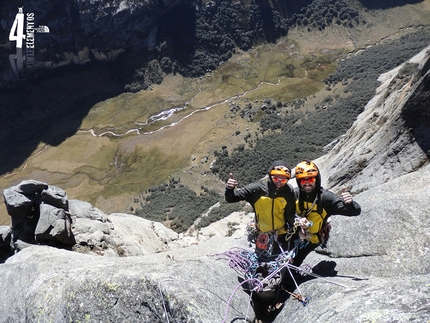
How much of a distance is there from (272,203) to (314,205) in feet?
3.15

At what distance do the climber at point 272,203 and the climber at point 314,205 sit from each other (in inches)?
10.1

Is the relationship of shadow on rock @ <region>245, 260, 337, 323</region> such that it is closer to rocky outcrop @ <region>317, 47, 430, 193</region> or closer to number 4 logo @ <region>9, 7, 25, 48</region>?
rocky outcrop @ <region>317, 47, 430, 193</region>

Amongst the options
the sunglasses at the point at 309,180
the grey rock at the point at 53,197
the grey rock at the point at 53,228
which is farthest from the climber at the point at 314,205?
the grey rock at the point at 53,197

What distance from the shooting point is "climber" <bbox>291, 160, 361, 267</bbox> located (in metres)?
7.42

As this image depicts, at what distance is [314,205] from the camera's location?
7773 mm

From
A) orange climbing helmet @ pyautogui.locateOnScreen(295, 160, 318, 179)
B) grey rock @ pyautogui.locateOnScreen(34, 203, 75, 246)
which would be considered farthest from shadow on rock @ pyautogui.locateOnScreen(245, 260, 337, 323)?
grey rock @ pyautogui.locateOnScreen(34, 203, 75, 246)

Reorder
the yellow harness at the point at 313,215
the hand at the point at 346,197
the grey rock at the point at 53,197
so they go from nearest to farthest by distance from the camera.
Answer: the hand at the point at 346,197
the yellow harness at the point at 313,215
the grey rock at the point at 53,197

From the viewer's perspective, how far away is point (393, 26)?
244 feet

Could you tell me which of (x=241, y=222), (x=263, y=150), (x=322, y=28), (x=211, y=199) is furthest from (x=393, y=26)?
(x=241, y=222)

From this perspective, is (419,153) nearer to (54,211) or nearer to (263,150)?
(54,211)

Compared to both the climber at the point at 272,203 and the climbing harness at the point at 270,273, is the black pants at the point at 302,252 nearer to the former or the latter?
the climbing harness at the point at 270,273

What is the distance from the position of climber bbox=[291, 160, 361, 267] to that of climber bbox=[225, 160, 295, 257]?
0.84 ft

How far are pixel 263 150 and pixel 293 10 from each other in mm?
49804

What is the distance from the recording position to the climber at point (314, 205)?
24.3ft
